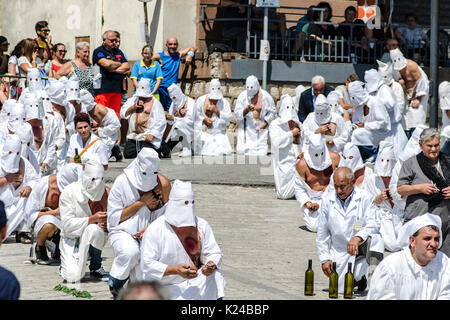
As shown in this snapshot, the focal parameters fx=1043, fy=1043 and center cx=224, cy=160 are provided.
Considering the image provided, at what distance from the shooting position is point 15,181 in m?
12.7

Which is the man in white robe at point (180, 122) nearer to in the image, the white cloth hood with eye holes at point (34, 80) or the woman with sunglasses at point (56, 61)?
the woman with sunglasses at point (56, 61)

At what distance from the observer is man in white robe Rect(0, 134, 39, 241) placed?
1245 cm

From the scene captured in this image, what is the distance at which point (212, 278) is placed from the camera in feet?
27.1

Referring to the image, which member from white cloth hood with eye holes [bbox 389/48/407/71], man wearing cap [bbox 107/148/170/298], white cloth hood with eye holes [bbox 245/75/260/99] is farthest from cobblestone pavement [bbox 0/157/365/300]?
white cloth hood with eye holes [bbox 389/48/407/71]

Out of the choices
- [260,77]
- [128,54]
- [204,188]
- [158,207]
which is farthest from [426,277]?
[128,54]

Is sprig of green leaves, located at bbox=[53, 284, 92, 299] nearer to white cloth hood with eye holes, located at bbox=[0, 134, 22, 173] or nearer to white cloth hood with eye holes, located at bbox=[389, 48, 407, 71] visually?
white cloth hood with eye holes, located at bbox=[0, 134, 22, 173]

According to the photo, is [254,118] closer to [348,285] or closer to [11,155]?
→ [11,155]

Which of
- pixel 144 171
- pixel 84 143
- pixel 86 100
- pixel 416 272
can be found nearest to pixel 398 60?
pixel 86 100

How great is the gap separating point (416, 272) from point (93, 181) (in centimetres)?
408

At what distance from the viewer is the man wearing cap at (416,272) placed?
288 inches

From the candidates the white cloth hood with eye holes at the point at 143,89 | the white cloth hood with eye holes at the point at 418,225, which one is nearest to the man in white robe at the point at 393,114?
the white cloth hood with eye holes at the point at 143,89

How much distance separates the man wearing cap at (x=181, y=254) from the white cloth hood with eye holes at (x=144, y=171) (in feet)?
3.65

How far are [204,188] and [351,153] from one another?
11.5ft
